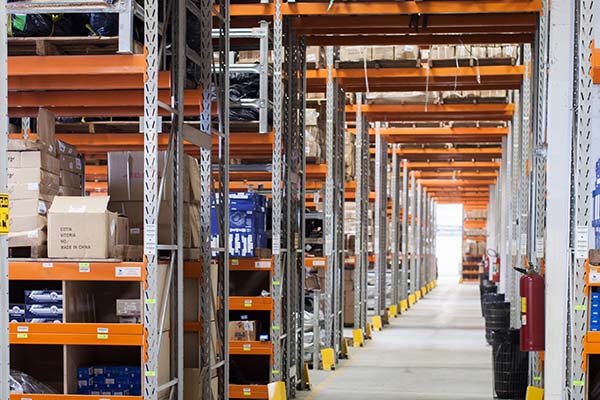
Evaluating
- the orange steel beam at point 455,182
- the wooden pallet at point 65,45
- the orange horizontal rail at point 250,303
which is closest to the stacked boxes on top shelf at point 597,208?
the wooden pallet at point 65,45

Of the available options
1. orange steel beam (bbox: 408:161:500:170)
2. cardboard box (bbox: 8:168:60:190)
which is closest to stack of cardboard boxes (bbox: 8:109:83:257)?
cardboard box (bbox: 8:168:60:190)

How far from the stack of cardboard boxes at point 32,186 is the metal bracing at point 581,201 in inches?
160

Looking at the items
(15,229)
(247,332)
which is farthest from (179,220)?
(247,332)

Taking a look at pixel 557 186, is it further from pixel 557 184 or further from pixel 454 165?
pixel 454 165

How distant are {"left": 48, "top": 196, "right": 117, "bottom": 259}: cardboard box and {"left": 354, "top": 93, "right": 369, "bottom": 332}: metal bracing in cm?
1145

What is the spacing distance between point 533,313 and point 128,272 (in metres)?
3.89

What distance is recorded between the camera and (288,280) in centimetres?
1217

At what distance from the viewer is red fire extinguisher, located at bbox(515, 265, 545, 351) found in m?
9.16

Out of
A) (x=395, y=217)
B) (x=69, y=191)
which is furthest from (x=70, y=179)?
(x=395, y=217)

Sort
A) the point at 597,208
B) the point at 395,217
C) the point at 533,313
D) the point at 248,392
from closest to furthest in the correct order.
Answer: the point at 597,208 < the point at 533,313 < the point at 248,392 < the point at 395,217

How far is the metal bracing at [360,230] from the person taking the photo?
62.6ft

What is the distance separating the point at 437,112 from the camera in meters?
19.4

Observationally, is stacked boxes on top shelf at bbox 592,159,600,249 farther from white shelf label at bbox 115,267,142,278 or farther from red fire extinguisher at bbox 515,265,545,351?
white shelf label at bbox 115,267,142,278

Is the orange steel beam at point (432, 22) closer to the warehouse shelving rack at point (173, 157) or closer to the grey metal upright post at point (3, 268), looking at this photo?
the warehouse shelving rack at point (173, 157)
